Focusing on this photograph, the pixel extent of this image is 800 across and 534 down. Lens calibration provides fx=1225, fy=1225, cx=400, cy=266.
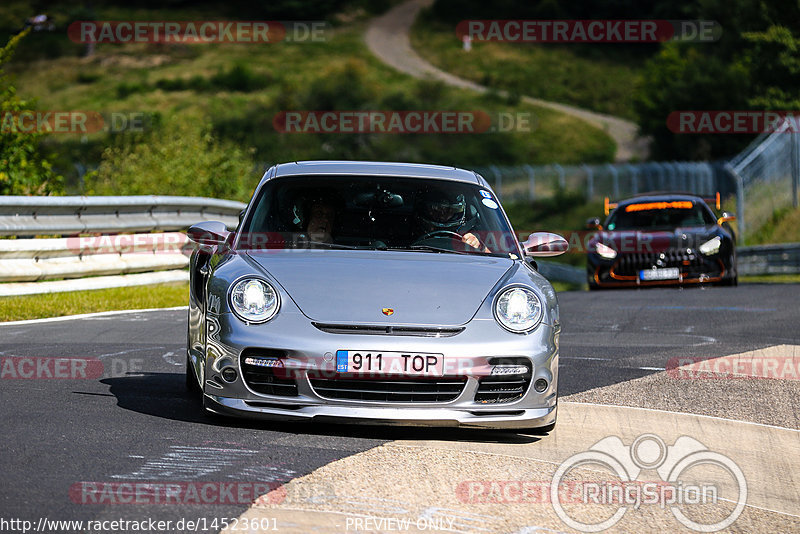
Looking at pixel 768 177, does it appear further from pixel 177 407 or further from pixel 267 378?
pixel 267 378

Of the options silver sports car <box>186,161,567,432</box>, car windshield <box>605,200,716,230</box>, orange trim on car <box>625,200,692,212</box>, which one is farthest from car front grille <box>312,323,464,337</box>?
orange trim on car <box>625,200,692,212</box>

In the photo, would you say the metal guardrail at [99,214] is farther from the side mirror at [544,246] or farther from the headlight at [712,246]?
the side mirror at [544,246]

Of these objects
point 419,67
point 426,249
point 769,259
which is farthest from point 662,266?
point 419,67

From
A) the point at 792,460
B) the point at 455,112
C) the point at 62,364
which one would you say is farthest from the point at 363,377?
the point at 455,112

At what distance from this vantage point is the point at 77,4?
101m

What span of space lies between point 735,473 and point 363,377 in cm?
179

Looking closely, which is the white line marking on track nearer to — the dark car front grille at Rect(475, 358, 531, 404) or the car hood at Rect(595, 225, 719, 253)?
the dark car front grille at Rect(475, 358, 531, 404)

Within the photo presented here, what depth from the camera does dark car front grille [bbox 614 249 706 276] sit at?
674 inches

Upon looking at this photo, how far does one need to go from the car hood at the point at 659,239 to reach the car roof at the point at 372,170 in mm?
10086

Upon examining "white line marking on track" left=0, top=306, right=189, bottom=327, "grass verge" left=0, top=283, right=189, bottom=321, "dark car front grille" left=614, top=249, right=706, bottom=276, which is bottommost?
"white line marking on track" left=0, top=306, right=189, bottom=327

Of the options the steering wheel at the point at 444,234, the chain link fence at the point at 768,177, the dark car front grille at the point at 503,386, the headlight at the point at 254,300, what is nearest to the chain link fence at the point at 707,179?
the chain link fence at the point at 768,177

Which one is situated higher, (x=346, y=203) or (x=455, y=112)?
(x=455, y=112)

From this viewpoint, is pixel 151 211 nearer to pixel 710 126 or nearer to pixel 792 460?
pixel 792 460

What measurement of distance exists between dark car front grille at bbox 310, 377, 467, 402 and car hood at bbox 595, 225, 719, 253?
11918mm
